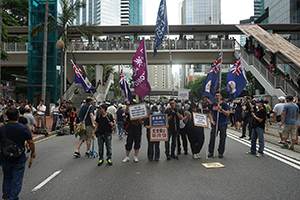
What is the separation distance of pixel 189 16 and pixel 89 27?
17558 cm

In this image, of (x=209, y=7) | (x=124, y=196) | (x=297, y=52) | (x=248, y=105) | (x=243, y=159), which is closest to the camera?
(x=124, y=196)

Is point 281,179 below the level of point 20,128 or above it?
below

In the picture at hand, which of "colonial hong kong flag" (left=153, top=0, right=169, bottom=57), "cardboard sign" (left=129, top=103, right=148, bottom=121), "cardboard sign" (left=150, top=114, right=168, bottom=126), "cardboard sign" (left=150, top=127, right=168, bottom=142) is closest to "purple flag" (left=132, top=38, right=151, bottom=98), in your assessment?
"cardboard sign" (left=129, top=103, right=148, bottom=121)

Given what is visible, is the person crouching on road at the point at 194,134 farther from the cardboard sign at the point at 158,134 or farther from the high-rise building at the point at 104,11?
the high-rise building at the point at 104,11

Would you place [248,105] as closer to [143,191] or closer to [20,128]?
→ [143,191]

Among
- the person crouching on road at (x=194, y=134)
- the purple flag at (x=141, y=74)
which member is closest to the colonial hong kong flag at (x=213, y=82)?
the person crouching on road at (x=194, y=134)

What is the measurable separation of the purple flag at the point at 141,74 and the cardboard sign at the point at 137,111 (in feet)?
1.55

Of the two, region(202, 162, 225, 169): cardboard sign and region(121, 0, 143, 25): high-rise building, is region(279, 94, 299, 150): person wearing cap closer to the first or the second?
region(202, 162, 225, 169): cardboard sign

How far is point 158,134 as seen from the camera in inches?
300

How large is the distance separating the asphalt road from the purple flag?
2.11m

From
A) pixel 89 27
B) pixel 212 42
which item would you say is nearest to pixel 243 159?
pixel 89 27

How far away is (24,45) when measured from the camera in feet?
97.7

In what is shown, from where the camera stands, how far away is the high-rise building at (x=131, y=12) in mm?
163875

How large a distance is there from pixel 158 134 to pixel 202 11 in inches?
7622
